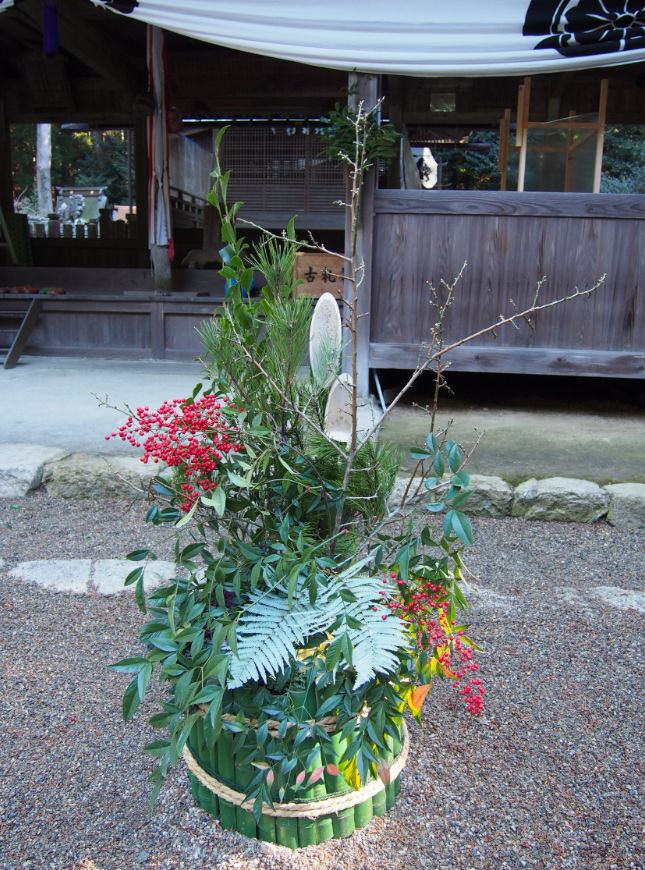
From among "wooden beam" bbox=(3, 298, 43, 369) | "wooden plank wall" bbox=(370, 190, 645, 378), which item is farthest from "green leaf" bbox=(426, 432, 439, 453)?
"wooden beam" bbox=(3, 298, 43, 369)

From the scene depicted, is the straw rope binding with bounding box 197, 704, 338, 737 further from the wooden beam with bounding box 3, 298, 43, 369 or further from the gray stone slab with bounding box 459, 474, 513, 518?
the wooden beam with bounding box 3, 298, 43, 369

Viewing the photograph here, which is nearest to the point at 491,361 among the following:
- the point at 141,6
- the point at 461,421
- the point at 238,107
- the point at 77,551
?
the point at 461,421

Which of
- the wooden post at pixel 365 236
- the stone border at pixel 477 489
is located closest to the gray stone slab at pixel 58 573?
the stone border at pixel 477 489

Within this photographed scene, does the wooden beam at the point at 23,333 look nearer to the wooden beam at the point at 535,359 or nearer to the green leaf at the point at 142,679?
the wooden beam at the point at 535,359

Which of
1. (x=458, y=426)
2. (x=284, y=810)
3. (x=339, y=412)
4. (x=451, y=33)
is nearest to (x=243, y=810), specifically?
(x=284, y=810)

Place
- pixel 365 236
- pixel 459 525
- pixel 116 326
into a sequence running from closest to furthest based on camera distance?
1. pixel 459 525
2. pixel 365 236
3. pixel 116 326

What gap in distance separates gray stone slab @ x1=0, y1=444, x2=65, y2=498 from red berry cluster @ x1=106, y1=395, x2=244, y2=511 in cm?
237

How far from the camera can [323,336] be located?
1.63 m

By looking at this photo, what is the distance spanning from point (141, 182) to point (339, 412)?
810 centimetres

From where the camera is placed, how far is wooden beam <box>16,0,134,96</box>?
639 centimetres

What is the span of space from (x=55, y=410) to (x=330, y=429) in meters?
3.42

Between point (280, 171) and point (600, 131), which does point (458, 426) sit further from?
point (280, 171)

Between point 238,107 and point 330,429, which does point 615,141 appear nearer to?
point 238,107

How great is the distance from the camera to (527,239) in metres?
4.44
